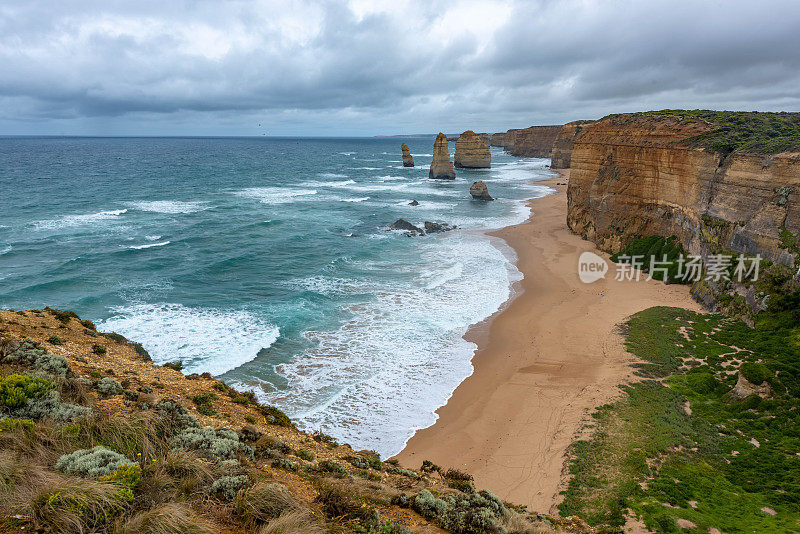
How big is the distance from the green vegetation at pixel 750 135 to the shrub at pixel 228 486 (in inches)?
1035

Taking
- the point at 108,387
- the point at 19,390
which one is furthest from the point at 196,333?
the point at 19,390

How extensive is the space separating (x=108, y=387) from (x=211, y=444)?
351 centimetres

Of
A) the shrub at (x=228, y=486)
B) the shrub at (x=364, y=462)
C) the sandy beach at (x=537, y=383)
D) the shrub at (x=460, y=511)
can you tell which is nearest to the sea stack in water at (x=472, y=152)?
the sandy beach at (x=537, y=383)

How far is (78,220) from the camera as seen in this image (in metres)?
42.4

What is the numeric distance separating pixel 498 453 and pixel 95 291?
24.9 metres

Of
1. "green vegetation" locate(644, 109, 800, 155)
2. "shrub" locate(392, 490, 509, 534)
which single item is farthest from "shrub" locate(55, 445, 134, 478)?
"green vegetation" locate(644, 109, 800, 155)

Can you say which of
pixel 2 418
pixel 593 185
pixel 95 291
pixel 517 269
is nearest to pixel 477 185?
pixel 593 185

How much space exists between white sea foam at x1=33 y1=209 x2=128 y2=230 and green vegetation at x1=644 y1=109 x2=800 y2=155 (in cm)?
5189

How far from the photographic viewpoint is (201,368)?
17.5 metres

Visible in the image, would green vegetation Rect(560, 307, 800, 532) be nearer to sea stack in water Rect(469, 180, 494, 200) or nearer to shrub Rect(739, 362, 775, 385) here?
shrub Rect(739, 362, 775, 385)

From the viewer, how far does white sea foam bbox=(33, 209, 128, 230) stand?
39684 mm

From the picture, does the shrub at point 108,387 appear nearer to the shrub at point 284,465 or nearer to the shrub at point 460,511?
the shrub at point 284,465

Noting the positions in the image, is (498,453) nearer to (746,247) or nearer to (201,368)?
(201,368)

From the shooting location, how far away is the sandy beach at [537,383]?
504 inches
